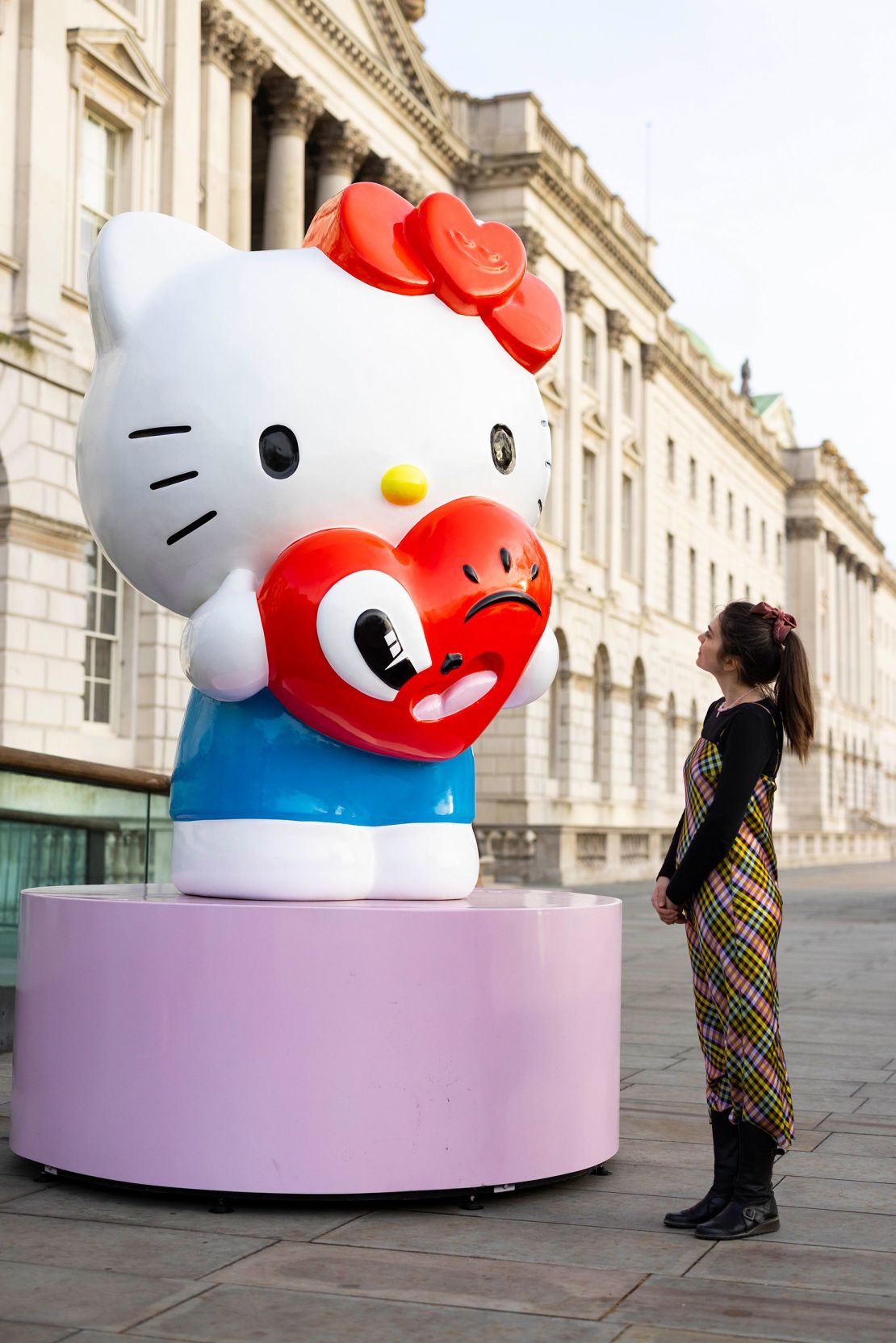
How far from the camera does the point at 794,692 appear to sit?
468cm

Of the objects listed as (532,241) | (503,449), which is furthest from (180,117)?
(503,449)

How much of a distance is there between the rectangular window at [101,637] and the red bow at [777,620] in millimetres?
15499

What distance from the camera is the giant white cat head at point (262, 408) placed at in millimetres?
5250

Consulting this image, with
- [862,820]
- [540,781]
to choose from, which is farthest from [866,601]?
[540,781]

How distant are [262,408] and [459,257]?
2.94 feet

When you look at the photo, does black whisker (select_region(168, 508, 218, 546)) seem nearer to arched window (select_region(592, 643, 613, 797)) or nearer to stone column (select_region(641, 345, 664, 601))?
arched window (select_region(592, 643, 613, 797))

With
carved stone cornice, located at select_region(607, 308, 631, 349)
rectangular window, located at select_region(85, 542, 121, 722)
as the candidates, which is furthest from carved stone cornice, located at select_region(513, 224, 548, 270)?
rectangular window, located at select_region(85, 542, 121, 722)

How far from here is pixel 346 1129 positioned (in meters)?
4.78

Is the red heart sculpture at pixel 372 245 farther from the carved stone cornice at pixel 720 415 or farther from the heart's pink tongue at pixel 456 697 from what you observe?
the carved stone cornice at pixel 720 415

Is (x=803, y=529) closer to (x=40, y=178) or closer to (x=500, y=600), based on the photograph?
(x=40, y=178)

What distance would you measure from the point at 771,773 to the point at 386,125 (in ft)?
88.9

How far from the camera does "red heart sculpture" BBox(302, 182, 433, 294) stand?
5.43 metres

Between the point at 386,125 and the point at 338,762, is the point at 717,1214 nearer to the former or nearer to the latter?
the point at 338,762

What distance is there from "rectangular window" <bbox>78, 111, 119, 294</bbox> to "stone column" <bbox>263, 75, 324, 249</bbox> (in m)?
6.01
